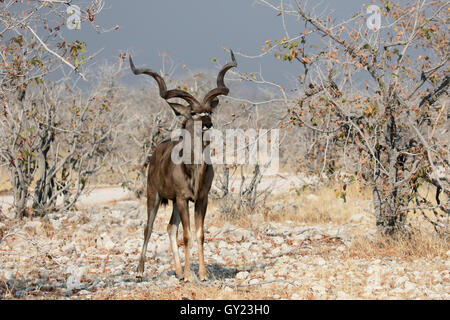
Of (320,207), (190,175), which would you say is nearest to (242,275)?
(190,175)

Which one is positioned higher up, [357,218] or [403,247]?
[357,218]

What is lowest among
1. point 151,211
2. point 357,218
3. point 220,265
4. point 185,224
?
point 220,265

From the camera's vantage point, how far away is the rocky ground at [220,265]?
622cm

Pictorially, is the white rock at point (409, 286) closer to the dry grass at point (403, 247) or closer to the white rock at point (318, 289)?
the white rock at point (318, 289)

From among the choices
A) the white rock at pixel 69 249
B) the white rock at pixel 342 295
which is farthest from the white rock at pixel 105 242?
the white rock at pixel 342 295

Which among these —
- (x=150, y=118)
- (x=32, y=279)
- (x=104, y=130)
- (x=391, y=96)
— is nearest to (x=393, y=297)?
(x=391, y=96)

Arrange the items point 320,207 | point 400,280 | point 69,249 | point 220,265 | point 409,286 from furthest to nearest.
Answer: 1. point 320,207
2. point 69,249
3. point 220,265
4. point 400,280
5. point 409,286

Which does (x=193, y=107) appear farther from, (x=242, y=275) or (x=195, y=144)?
(x=242, y=275)

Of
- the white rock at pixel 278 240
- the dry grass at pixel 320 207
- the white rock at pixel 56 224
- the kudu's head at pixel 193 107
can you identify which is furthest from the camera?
the dry grass at pixel 320 207

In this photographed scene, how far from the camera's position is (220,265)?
8.26 m

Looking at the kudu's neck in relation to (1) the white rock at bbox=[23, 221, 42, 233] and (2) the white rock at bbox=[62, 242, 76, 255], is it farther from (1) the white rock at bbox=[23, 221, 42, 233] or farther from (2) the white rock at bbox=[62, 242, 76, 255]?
(1) the white rock at bbox=[23, 221, 42, 233]

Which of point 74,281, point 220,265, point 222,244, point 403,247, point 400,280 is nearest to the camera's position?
point 400,280

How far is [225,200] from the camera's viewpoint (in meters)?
12.7
